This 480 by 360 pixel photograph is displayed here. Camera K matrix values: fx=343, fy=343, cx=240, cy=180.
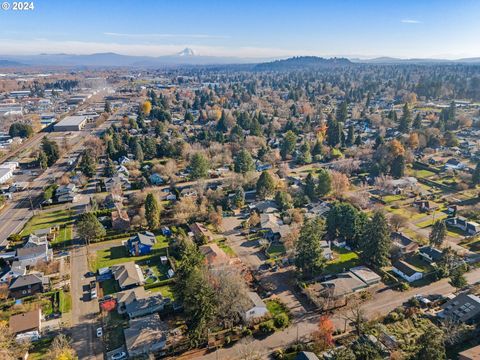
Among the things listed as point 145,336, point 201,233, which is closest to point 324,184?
point 201,233

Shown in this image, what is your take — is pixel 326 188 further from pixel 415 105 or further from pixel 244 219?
pixel 415 105

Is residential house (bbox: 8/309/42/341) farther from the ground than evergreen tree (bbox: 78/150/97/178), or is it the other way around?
evergreen tree (bbox: 78/150/97/178)

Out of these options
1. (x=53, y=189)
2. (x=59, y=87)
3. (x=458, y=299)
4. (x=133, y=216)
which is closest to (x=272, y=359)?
(x=458, y=299)

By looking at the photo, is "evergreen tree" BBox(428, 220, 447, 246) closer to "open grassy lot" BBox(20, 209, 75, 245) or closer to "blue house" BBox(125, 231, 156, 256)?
"blue house" BBox(125, 231, 156, 256)

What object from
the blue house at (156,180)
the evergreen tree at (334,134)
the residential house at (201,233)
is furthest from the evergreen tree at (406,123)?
the residential house at (201,233)

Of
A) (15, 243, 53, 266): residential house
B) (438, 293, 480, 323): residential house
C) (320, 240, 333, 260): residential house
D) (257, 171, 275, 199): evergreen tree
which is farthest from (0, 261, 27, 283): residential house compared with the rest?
(438, 293, 480, 323): residential house

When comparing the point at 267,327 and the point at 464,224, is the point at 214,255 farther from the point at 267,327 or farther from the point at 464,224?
the point at 464,224
